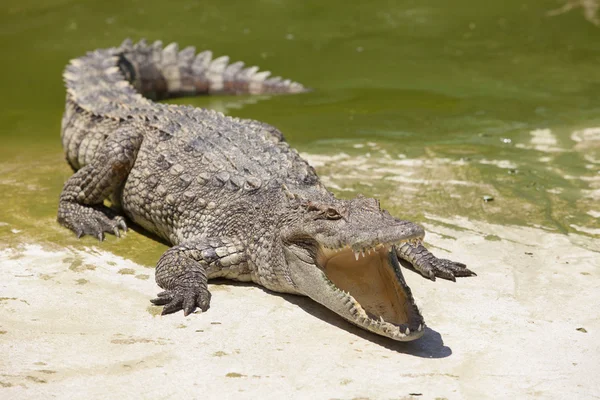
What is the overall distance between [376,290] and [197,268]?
3.96ft

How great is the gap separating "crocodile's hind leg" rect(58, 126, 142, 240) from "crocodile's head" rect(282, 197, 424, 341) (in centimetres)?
180

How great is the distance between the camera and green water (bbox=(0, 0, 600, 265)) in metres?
6.41

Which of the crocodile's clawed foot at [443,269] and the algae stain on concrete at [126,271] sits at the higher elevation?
the crocodile's clawed foot at [443,269]

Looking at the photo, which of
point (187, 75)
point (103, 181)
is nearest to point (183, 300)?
point (103, 181)

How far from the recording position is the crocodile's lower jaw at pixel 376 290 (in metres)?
4.07

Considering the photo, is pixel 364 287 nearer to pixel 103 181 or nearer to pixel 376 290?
pixel 376 290

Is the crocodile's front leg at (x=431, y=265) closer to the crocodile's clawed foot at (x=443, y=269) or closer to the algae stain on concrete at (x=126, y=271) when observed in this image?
the crocodile's clawed foot at (x=443, y=269)

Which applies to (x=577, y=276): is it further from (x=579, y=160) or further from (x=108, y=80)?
(x=108, y=80)

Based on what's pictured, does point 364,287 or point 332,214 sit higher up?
point 332,214

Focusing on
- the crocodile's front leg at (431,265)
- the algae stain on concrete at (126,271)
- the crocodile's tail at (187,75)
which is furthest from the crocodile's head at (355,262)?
the crocodile's tail at (187,75)

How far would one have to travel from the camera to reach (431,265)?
16.8 ft

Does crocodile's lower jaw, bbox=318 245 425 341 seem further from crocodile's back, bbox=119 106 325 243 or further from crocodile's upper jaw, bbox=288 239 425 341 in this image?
crocodile's back, bbox=119 106 325 243

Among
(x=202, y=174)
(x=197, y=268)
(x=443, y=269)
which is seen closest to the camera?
(x=197, y=268)

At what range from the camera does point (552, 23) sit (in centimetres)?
1212
